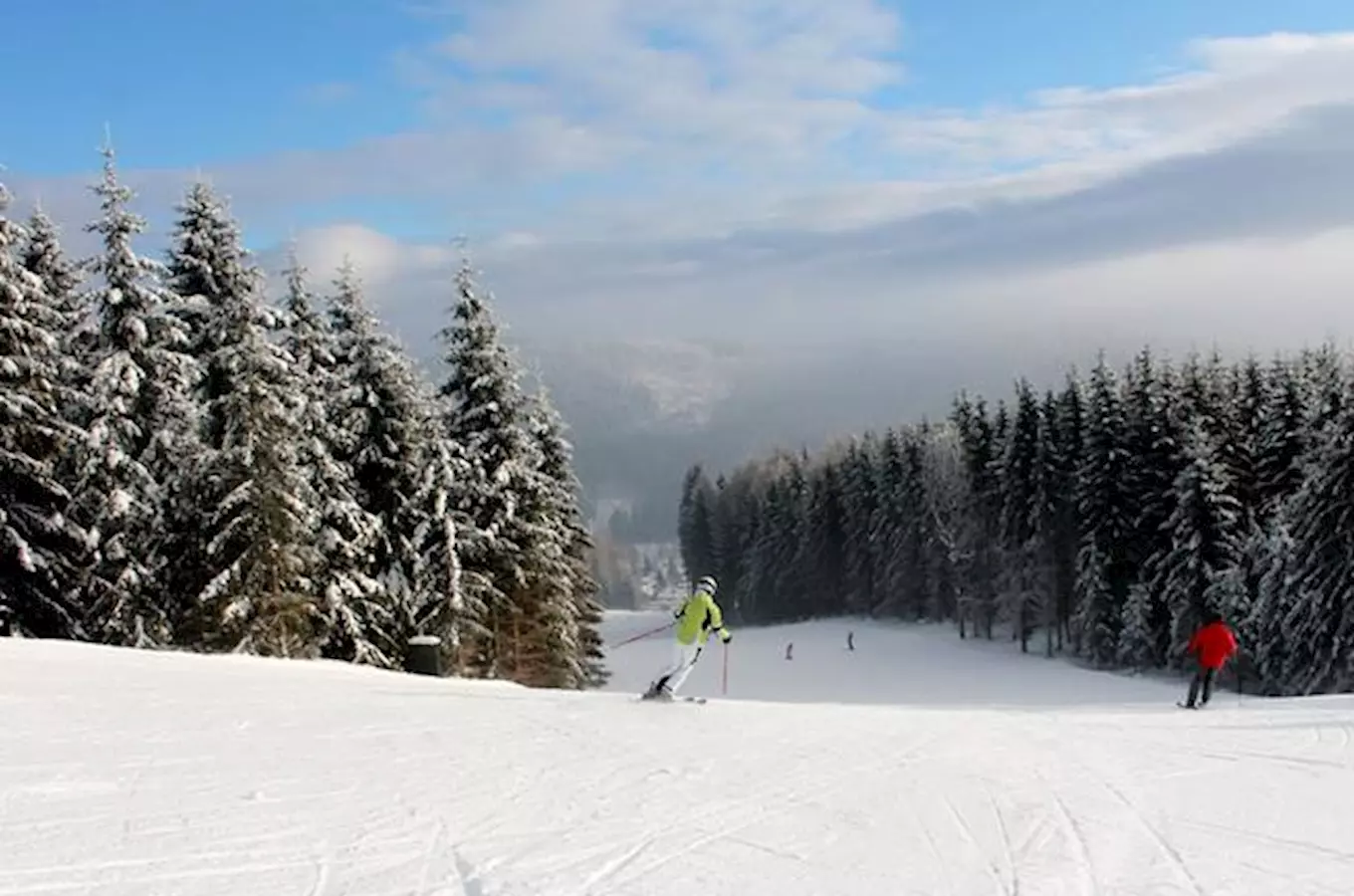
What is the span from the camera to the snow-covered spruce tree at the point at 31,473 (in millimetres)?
22625

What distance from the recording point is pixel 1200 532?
4541 cm

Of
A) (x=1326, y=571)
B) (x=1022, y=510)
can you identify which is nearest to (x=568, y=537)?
(x=1326, y=571)

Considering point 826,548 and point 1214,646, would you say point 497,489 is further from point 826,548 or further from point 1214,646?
point 826,548

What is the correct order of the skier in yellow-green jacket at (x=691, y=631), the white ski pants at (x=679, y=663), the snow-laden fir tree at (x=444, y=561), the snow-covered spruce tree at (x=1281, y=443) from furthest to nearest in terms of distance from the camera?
the snow-covered spruce tree at (x=1281, y=443) → the snow-laden fir tree at (x=444, y=561) → the white ski pants at (x=679, y=663) → the skier in yellow-green jacket at (x=691, y=631)

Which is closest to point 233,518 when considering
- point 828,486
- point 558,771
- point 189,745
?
point 189,745

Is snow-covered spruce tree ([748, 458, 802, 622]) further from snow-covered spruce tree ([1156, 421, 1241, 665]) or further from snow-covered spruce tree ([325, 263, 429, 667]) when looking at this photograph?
snow-covered spruce tree ([325, 263, 429, 667])

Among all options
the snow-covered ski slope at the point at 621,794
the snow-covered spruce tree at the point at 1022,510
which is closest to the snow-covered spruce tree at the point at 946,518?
the snow-covered spruce tree at the point at 1022,510

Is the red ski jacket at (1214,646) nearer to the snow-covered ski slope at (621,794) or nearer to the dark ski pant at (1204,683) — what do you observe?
the dark ski pant at (1204,683)

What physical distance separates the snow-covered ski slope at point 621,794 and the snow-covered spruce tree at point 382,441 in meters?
12.2

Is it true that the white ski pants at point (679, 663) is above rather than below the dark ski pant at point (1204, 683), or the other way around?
above

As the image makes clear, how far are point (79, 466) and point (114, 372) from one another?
2.11 meters

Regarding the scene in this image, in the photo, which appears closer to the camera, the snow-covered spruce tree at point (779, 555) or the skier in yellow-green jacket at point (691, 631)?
the skier in yellow-green jacket at point (691, 631)

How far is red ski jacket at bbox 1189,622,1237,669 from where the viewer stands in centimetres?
2077

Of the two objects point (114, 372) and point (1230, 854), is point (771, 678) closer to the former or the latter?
point (114, 372)
